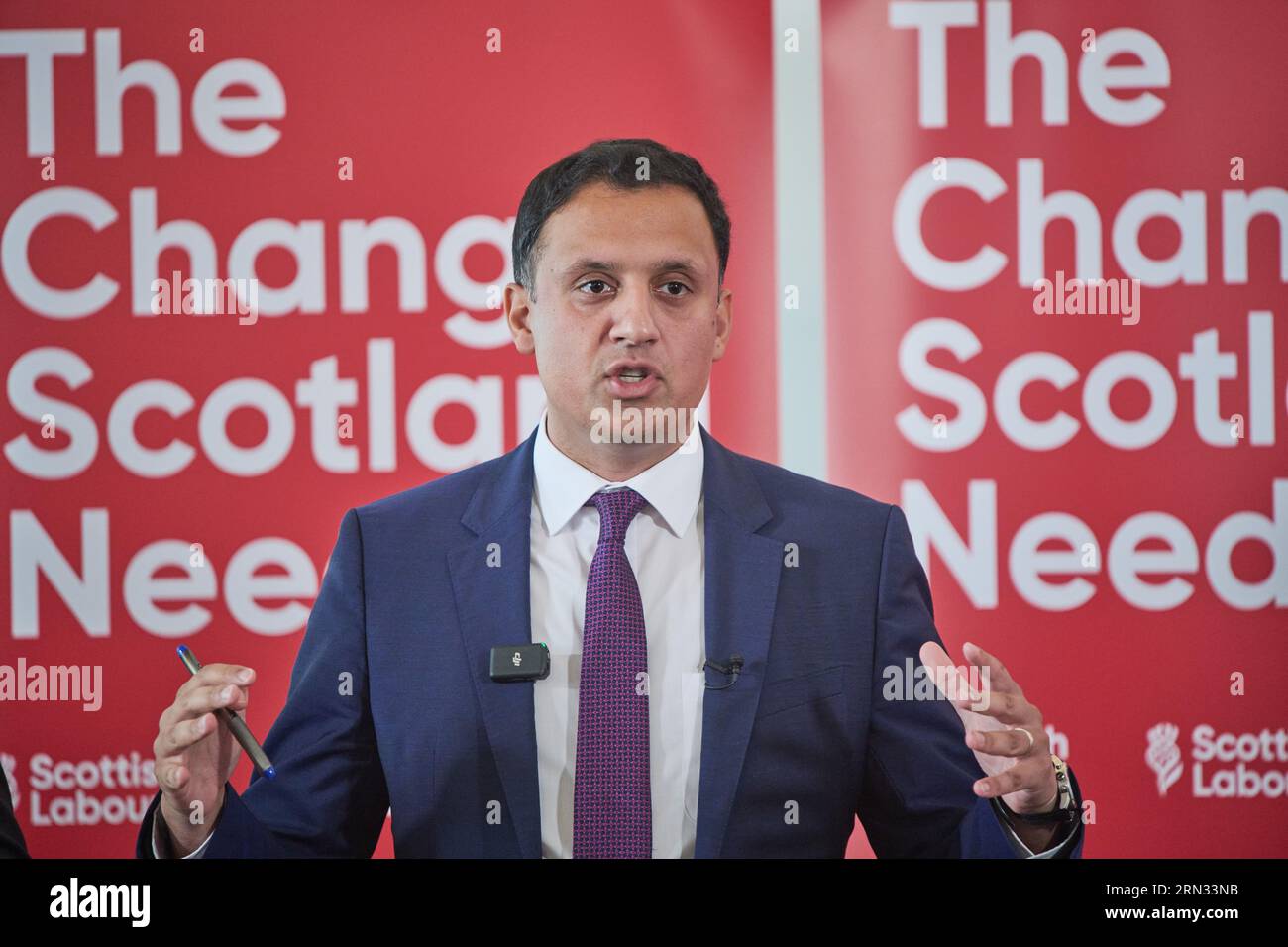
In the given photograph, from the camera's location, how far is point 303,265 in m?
2.94

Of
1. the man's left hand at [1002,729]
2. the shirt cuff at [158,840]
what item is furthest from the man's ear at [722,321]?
the shirt cuff at [158,840]

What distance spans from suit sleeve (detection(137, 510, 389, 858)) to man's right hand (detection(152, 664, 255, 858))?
0.12m

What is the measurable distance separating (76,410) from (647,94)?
60.1 inches

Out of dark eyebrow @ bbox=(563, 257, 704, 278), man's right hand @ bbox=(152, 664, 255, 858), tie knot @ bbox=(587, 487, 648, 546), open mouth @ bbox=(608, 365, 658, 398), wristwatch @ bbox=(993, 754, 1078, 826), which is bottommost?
wristwatch @ bbox=(993, 754, 1078, 826)

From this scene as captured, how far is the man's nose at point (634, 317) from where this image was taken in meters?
2.45

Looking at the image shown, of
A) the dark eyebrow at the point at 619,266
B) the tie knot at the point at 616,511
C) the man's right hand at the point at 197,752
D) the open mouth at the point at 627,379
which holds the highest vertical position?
the dark eyebrow at the point at 619,266

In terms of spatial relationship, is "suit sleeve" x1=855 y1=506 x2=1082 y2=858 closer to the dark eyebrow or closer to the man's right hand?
the dark eyebrow

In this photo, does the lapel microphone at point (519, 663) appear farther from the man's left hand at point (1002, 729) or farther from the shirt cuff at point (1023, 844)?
the shirt cuff at point (1023, 844)

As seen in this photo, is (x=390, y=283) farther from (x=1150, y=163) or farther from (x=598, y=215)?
(x=1150, y=163)

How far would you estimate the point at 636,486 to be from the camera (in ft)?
8.07

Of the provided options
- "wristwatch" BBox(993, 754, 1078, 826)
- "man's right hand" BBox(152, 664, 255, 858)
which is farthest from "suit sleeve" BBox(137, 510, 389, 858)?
"wristwatch" BBox(993, 754, 1078, 826)

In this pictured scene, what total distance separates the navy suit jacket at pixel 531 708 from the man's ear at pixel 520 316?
0.32 m

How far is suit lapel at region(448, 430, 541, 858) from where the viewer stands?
2.30 metres
